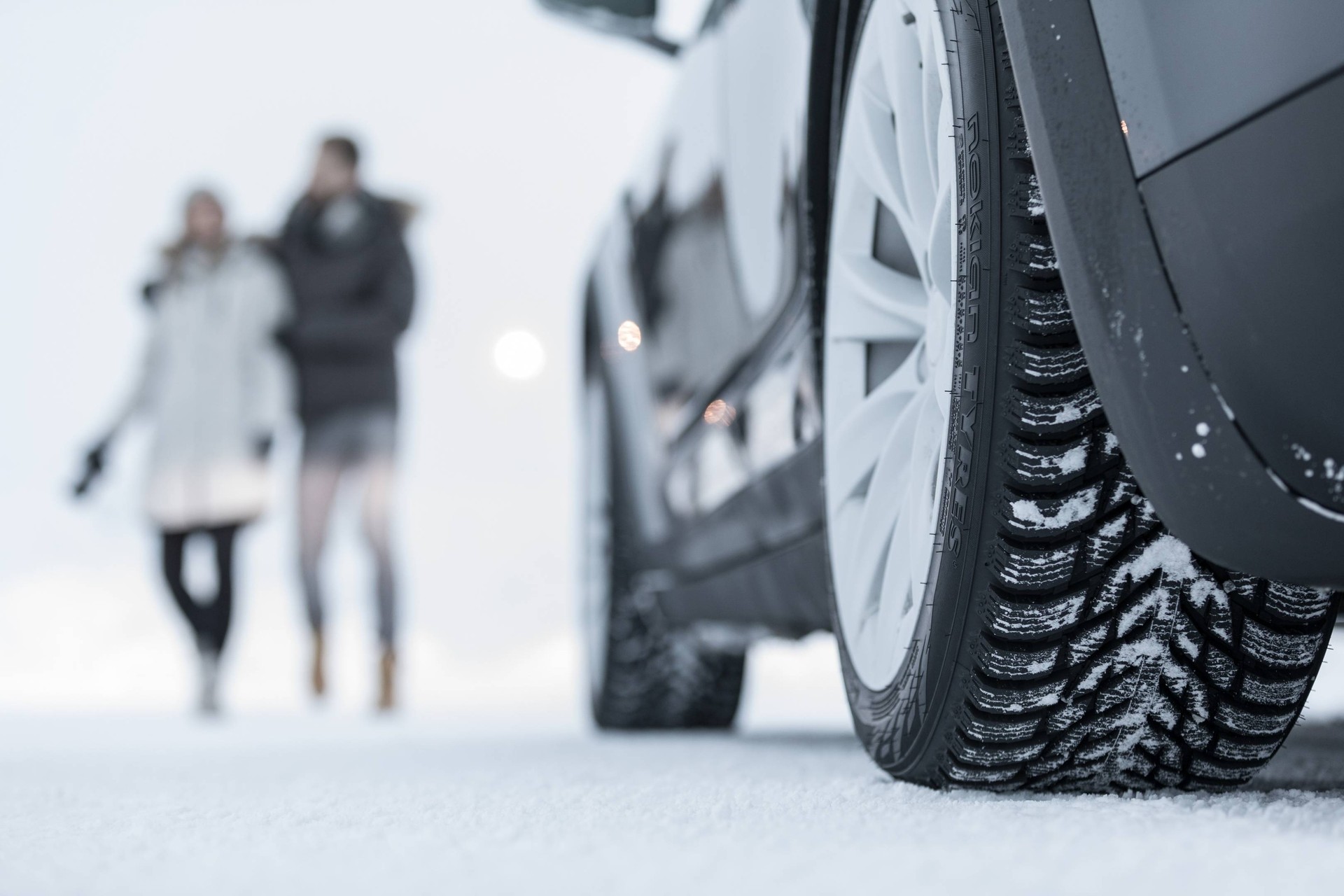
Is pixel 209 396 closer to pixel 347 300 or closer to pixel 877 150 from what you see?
pixel 347 300

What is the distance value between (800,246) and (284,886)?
98 centimetres

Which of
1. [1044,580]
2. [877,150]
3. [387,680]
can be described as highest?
[877,150]

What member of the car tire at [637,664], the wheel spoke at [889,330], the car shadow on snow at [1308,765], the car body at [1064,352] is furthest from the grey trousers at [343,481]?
the wheel spoke at [889,330]

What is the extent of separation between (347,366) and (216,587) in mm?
959

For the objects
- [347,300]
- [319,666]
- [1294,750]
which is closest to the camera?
[1294,750]

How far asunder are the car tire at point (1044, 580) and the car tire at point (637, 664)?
1.90 m

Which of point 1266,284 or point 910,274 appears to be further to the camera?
point 910,274

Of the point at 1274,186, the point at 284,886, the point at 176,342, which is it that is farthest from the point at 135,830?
the point at 176,342

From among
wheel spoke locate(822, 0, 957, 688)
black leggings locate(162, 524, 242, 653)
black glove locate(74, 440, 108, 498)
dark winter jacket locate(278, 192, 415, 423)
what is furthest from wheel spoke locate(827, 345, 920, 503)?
black glove locate(74, 440, 108, 498)

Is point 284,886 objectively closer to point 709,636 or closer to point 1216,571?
point 1216,571

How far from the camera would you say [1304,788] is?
1.38 m

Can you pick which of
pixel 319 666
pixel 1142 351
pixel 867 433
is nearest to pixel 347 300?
pixel 319 666

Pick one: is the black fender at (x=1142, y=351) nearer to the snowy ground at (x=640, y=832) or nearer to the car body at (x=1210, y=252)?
the car body at (x=1210, y=252)

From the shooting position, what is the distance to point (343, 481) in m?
5.03
